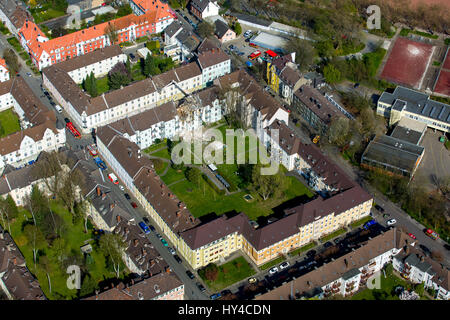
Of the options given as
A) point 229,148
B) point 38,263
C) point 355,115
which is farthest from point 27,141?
point 355,115

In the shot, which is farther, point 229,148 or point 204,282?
point 229,148

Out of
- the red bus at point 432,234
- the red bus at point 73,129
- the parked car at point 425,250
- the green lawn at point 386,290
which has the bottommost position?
the green lawn at point 386,290

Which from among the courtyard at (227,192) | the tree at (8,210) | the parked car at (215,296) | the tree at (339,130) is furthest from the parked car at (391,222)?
the tree at (8,210)

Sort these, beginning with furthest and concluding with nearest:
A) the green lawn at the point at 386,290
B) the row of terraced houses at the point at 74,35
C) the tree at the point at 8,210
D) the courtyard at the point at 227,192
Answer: the row of terraced houses at the point at 74,35
the courtyard at the point at 227,192
the tree at the point at 8,210
the green lawn at the point at 386,290

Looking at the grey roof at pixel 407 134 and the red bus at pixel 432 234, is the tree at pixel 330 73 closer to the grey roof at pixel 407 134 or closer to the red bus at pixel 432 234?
the grey roof at pixel 407 134

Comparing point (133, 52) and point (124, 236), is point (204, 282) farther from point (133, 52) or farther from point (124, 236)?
point (133, 52)

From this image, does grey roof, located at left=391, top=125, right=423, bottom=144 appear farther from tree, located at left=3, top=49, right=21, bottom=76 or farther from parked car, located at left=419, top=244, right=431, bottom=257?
tree, located at left=3, top=49, right=21, bottom=76

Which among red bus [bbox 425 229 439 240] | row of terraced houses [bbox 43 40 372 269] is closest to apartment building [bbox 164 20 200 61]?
row of terraced houses [bbox 43 40 372 269]
